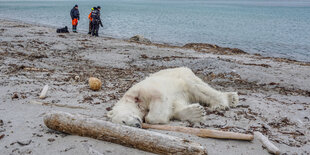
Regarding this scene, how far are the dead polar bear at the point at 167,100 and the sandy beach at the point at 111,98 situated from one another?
0.23m

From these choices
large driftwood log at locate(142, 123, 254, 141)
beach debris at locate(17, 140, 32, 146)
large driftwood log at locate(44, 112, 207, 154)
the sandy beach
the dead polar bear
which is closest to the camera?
large driftwood log at locate(44, 112, 207, 154)

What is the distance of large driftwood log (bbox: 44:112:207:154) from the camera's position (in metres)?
2.83

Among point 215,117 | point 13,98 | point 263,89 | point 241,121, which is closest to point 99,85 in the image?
point 13,98

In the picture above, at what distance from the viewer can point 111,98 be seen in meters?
5.47

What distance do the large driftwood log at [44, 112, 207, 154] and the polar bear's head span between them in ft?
0.75

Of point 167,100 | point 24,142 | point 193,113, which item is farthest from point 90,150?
point 193,113

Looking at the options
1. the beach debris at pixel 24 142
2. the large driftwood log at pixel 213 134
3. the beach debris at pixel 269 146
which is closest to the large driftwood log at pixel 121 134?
the beach debris at pixel 24 142

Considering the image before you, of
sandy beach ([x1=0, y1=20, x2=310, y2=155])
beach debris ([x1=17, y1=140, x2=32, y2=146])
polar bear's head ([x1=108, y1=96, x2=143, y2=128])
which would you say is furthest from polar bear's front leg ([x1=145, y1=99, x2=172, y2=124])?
beach debris ([x1=17, y1=140, x2=32, y2=146])

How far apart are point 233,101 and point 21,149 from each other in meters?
3.99

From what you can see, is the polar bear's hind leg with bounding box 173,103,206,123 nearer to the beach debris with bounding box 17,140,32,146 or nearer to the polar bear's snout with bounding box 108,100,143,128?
the polar bear's snout with bounding box 108,100,143,128

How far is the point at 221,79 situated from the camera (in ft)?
27.1

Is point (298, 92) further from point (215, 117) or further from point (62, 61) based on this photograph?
point (62, 61)

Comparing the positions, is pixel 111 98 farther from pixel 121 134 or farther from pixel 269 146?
pixel 269 146

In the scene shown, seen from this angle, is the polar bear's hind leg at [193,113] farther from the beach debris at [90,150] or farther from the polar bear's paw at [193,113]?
the beach debris at [90,150]
